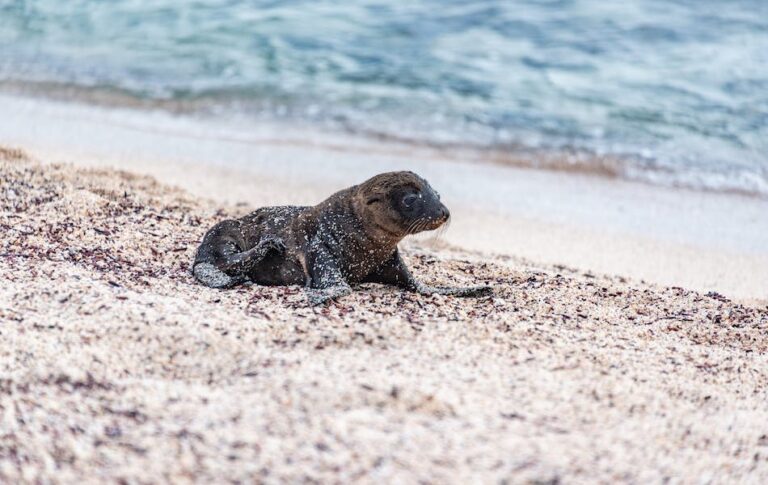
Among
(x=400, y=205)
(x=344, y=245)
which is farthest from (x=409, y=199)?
(x=344, y=245)

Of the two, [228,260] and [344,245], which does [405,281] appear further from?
[228,260]

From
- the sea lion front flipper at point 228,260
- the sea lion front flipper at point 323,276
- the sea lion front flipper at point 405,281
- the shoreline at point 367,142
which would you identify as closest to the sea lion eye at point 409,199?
the sea lion front flipper at point 405,281

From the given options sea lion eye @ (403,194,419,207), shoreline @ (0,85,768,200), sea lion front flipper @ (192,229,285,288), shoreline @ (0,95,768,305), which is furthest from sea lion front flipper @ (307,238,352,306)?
shoreline @ (0,85,768,200)

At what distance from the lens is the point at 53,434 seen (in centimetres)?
316

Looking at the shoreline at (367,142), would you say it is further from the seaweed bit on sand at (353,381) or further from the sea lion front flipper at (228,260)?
the sea lion front flipper at (228,260)

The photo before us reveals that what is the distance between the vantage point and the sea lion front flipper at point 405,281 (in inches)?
200

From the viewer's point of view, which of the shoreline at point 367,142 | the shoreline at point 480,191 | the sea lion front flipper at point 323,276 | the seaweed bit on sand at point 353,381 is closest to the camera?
the seaweed bit on sand at point 353,381

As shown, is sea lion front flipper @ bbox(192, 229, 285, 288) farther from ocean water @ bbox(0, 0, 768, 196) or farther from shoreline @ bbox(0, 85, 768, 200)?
ocean water @ bbox(0, 0, 768, 196)

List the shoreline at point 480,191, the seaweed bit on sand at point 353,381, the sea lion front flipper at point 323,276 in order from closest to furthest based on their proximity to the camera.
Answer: the seaweed bit on sand at point 353,381
the sea lion front flipper at point 323,276
the shoreline at point 480,191

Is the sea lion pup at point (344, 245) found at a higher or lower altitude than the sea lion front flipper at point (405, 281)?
higher

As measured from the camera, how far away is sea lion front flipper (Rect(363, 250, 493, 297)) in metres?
5.09

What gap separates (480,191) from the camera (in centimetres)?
867

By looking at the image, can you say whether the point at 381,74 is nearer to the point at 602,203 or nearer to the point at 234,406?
the point at 602,203

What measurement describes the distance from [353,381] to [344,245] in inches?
67.3
